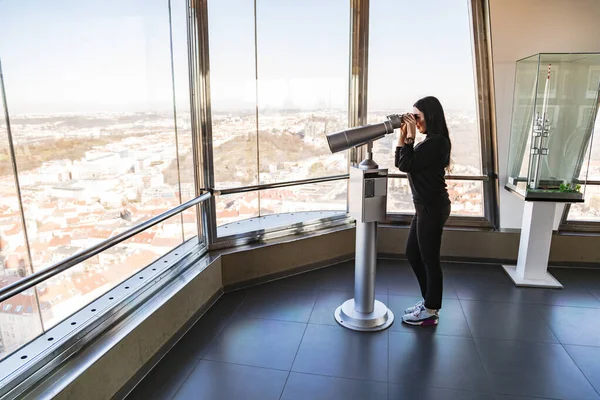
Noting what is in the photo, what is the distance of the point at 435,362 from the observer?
2.52 meters

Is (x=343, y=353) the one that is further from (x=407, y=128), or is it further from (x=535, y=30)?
(x=535, y=30)

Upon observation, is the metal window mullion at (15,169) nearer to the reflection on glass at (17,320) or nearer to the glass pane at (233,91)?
the reflection on glass at (17,320)

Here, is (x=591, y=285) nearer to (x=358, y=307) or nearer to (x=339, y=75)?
(x=358, y=307)

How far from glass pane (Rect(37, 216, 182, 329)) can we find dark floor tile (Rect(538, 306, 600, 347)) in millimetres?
2767

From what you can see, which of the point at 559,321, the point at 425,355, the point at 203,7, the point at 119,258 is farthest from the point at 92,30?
the point at 559,321

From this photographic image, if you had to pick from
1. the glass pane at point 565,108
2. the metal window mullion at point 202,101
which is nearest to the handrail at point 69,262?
the metal window mullion at point 202,101

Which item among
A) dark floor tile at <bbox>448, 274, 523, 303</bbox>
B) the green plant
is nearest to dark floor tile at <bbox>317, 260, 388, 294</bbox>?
dark floor tile at <bbox>448, 274, 523, 303</bbox>

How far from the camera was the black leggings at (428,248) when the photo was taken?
2.71m

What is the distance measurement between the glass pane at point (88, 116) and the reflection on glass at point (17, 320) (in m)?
0.15

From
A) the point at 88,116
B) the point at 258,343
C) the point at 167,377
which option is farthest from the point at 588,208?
the point at 88,116

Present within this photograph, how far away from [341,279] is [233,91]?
1844 millimetres

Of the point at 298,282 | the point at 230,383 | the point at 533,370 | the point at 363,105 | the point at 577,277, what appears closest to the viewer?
the point at 230,383

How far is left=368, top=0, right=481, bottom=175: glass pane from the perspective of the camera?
3859 mm

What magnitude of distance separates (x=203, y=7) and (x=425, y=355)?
9.13 feet
